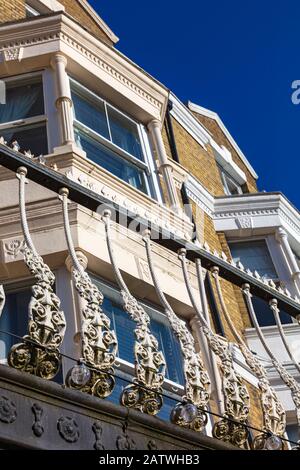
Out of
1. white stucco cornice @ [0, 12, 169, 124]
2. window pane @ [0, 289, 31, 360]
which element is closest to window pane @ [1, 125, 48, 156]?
white stucco cornice @ [0, 12, 169, 124]

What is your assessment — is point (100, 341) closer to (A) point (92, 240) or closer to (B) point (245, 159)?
(A) point (92, 240)

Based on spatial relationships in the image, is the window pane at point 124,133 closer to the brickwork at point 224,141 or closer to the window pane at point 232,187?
the window pane at point 232,187

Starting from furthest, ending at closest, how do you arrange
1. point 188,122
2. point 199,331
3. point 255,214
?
point 188,122, point 255,214, point 199,331

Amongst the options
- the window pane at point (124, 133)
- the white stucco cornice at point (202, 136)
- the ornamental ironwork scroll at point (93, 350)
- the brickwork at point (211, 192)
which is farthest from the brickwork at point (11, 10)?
the ornamental ironwork scroll at point (93, 350)

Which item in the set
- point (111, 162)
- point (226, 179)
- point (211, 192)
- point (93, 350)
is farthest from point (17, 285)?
point (226, 179)

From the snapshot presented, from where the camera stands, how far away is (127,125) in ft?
31.2

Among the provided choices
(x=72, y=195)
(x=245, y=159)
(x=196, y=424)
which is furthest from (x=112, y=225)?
(x=245, y=159)

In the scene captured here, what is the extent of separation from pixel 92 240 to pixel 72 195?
2.66 metres

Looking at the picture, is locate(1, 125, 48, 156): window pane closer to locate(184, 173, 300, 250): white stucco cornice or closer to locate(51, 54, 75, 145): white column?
locate(51, 54, 75, 145): white column

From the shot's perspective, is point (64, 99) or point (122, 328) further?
point (64, 99)

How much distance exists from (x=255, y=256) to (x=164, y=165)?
408 cm

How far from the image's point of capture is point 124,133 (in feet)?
30.6

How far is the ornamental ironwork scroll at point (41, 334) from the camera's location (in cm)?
336

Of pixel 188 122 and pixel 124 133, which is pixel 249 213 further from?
pixel 124 133
